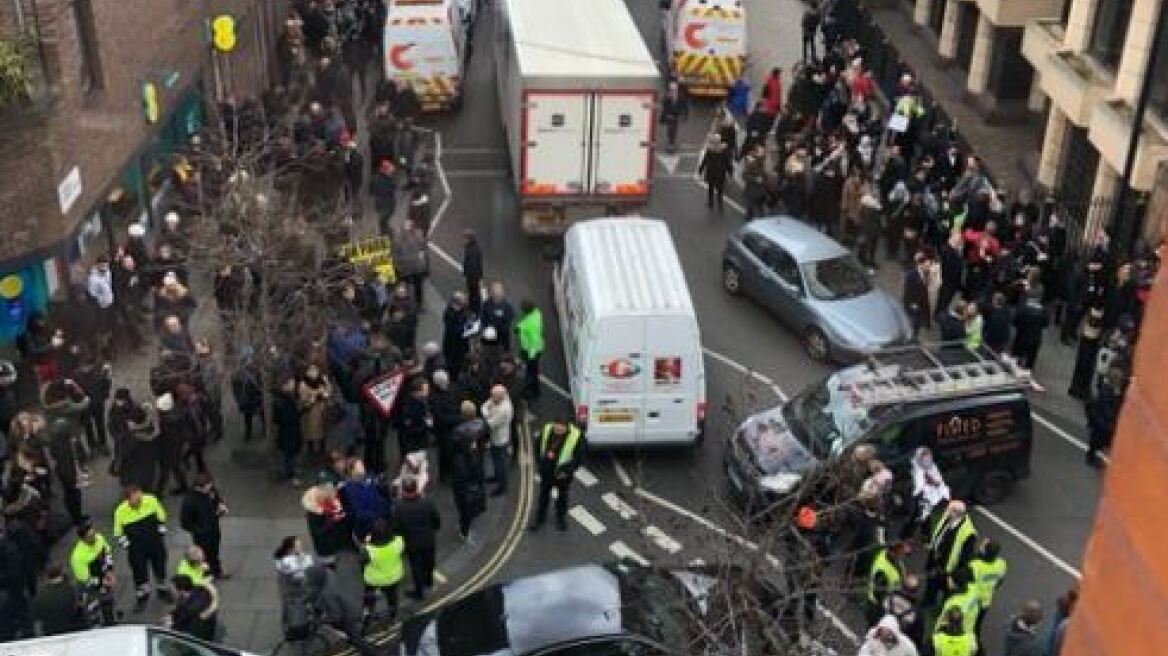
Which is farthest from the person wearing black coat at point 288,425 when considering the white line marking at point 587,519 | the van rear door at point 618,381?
the van rear door at point 618,381

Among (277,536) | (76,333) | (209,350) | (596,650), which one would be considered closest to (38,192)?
(76,333)

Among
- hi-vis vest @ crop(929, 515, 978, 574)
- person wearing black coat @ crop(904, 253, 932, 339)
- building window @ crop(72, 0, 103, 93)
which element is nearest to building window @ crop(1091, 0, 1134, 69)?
person wearing black coat @ crop(904, 253, 932, 339)

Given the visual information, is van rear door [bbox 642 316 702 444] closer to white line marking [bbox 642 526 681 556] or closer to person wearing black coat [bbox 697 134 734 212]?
white line marking [bbox 642 526 681 556]

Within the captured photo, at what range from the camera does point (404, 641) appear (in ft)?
42.8

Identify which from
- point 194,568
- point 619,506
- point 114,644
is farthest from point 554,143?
point 114,644

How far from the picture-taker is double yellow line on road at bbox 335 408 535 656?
14.6 metres

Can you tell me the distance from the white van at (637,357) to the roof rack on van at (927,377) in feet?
6.48

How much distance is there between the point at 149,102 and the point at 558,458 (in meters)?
10.6

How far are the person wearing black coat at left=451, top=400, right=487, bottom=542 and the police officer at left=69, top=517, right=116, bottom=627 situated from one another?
393 centimetres

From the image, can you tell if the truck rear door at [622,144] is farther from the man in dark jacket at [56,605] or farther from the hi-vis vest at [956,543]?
the man in dark jacket at [56,605]

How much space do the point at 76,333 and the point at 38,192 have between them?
1929 mm

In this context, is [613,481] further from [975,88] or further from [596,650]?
[975,88]

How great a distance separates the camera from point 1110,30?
78.5 ft

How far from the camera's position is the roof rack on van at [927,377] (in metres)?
16.3
